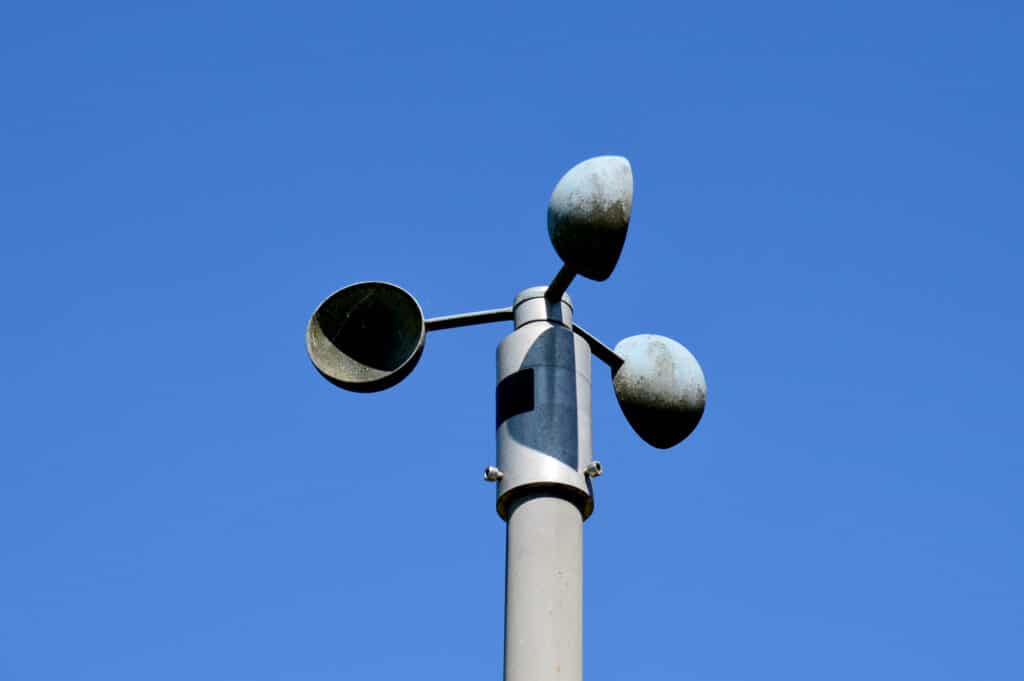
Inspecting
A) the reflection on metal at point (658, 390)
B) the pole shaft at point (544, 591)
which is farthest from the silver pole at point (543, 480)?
the reflection on metal at point (658, 390)

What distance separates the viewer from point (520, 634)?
28.4 ft

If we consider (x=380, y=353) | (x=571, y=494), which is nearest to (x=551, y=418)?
(x=571, y=494)

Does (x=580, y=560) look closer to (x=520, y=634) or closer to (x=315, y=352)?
(x=520, y=634)

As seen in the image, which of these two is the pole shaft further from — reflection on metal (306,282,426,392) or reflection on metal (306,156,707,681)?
reflection on metal (306,282,426,392)

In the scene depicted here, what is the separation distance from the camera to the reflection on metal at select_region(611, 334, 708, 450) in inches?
392

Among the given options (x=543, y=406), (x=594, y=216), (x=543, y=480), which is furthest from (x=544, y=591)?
(x=594, y=216)

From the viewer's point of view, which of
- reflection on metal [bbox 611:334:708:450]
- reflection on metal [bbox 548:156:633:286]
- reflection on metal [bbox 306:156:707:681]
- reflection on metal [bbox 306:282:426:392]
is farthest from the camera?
reflection on metal [bbox 611:334:708:450]

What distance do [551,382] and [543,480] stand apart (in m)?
0.56

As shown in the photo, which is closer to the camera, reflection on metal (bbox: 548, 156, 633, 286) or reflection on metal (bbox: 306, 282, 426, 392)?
reflection on metal (bbox: 548, 156, 633, 286)

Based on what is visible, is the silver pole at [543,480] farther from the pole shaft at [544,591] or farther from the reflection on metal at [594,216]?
the reflection on metal at [594,216]

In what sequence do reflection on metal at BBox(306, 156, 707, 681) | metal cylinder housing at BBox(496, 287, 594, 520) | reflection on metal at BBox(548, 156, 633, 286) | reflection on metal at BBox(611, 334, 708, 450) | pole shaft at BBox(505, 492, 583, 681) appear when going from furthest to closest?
1. reflection on metal at BBox(611, 334, 708, 450)
2. reflection on metal at BBox(548, 156, 633, 286)
3. metal cylinder housing at BBox(496, 287, 594, 520)
4. reflection on metal at BBox(306, 156, 707, 681)
5. pole shaft at BBox(505, 492, 583, 681)

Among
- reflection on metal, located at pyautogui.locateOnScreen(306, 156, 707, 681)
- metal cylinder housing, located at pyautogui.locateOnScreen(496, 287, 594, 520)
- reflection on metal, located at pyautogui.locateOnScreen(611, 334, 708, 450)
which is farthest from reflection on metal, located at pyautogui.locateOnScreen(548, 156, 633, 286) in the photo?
reflection on metal, located at pyautogui.locateOnScreen(611, 334, 708, 450)

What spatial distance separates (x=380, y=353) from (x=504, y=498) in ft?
3.63

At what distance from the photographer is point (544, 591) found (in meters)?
8.73
